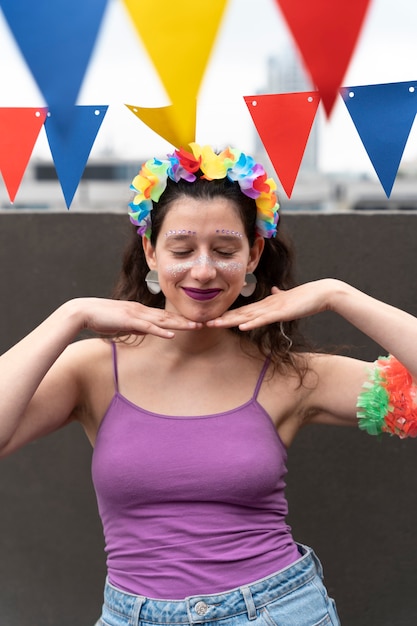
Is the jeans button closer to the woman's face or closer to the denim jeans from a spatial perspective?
the denim jeans

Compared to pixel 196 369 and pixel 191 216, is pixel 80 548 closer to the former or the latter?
pixel 196 369

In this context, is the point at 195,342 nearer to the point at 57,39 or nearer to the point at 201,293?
the point at 201,293

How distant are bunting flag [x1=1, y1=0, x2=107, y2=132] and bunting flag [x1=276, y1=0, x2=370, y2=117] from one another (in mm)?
469

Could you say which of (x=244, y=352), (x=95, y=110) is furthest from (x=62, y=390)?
(x=95, y=110)

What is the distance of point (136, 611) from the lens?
1936 millimetres

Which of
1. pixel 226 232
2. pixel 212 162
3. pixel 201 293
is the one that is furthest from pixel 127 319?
pixel 212 162

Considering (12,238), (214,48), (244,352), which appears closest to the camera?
(214,48)

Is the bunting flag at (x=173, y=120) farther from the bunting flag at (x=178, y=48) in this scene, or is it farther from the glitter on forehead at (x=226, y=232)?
the glitter on forehead at (x=226, y=232)

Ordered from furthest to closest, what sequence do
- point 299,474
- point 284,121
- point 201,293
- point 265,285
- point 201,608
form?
point 299,474
point 265,285
point 284,121
point 201,293
point 201,608

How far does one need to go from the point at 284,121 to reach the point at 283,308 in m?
0.47

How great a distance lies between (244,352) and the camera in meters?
2.23

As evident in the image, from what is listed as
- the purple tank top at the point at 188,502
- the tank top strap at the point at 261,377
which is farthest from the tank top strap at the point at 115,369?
the tank top strap at the point at 261,377

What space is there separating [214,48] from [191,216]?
0.42 metres

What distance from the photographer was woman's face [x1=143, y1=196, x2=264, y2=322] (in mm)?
2012
